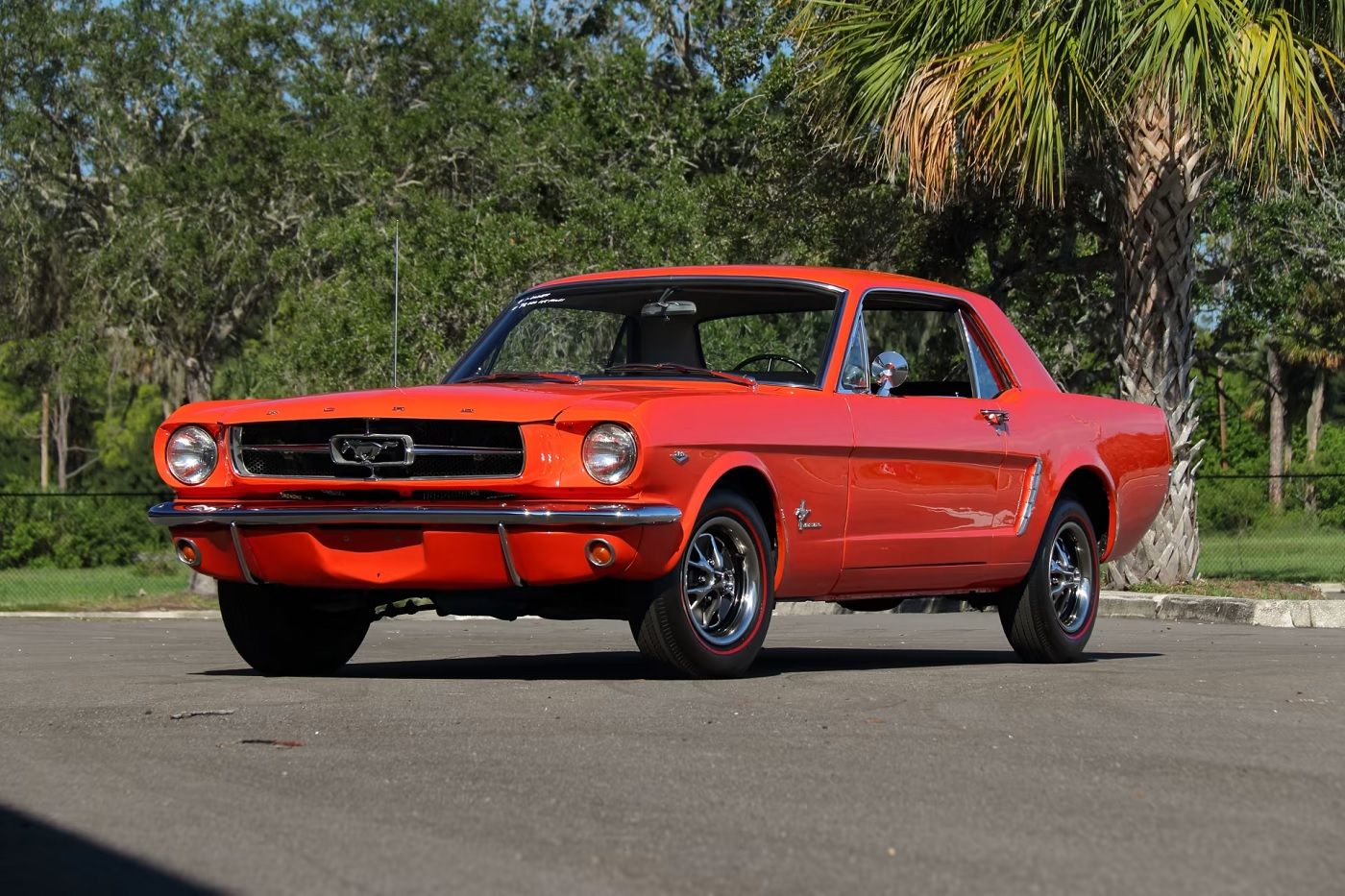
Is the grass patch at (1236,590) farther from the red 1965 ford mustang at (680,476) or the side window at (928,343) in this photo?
the side window at (928,343)

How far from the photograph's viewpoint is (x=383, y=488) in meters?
7.50

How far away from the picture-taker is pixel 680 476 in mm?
7348

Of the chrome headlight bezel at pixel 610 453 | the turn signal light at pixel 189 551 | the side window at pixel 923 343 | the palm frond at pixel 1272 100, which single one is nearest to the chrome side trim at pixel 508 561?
the chrome headlight bezel at pixel 610 453

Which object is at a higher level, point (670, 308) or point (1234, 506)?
point (670, 308)

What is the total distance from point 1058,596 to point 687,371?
234 centimetres

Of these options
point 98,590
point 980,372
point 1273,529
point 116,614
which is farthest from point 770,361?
point 98,590

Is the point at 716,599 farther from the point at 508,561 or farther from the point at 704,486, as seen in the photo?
the point at 508,561

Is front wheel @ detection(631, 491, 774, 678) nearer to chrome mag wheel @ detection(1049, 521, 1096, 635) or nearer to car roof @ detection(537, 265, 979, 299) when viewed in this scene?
car roof @ detection(537, 265, 979, 299)

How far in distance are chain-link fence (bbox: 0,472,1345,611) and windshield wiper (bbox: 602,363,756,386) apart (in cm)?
1238

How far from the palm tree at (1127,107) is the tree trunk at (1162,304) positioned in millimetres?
15

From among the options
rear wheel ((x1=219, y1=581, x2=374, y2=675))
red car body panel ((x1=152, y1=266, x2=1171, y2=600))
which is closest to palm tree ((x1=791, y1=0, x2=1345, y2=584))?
red car body panel ((x1=152, y1=266, x2=1171, y2=600))

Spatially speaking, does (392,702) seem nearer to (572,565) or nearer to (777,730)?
(572,565)

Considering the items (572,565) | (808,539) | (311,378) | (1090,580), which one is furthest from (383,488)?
(311,378)

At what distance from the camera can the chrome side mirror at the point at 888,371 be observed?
8523 mm
